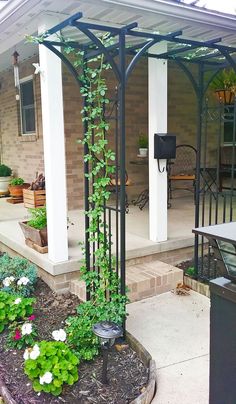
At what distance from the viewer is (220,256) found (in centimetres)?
148

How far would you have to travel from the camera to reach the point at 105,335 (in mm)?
2211

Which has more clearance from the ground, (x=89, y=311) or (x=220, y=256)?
(x=220, y=256)

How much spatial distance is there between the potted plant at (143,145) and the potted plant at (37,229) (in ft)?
8.45

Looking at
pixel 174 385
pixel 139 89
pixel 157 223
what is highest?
pixel 139 89

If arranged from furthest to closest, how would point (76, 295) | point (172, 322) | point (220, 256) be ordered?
point (76, 295) → point (172, 322) → point (220, 256)

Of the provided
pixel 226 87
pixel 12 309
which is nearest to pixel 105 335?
pixel 12 309

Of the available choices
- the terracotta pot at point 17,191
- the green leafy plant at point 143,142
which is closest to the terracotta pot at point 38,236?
the green leafy plant at point 143,142

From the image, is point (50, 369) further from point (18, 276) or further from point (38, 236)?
point (38, 236)

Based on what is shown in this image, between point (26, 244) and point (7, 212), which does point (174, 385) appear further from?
point (7, 212)

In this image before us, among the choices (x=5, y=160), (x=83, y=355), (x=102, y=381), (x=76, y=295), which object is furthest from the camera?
(x=5, y=160)

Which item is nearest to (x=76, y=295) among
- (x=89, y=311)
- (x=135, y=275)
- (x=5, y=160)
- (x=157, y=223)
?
(x=135, y=275)

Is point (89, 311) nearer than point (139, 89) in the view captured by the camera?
Yes

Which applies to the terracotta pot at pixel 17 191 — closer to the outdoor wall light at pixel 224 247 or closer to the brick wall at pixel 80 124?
the brick wall at pixel 80 124

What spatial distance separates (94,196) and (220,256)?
1.34 metres
